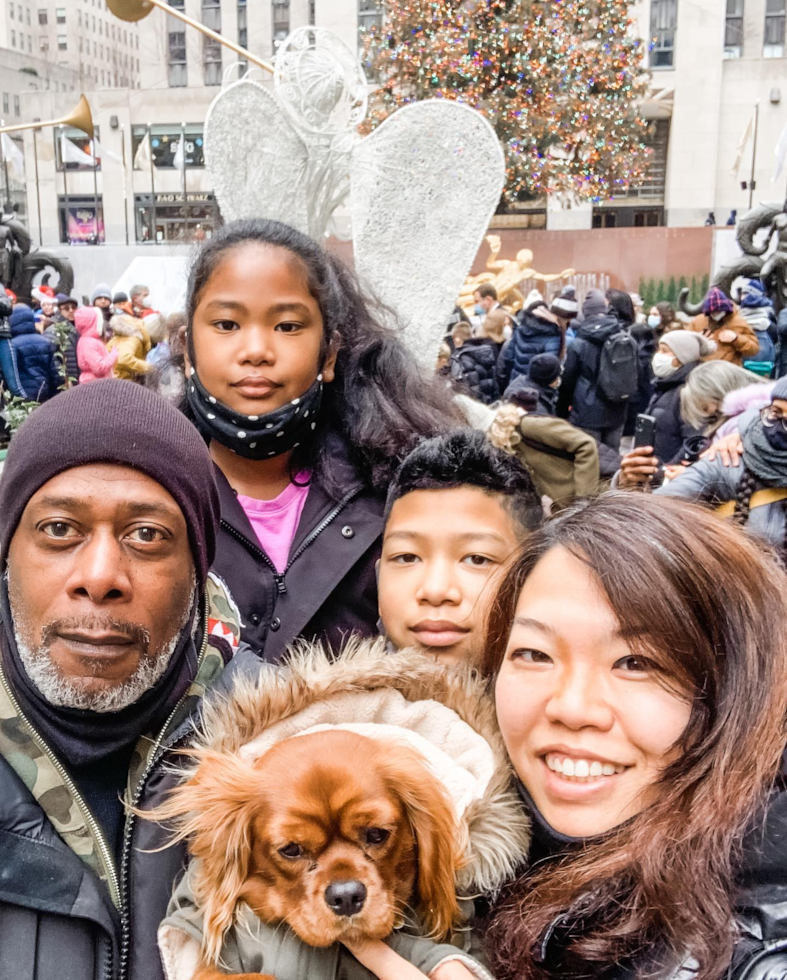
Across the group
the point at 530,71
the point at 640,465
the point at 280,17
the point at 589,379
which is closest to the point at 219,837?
the point at 640,465

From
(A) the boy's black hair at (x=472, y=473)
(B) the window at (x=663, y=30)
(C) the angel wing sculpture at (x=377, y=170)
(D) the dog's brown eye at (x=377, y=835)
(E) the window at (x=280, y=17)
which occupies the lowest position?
(D) the dog's brown eye at (x=377, y=835)

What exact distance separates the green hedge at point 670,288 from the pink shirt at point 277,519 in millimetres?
20058

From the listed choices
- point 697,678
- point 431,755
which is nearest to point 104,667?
point 431,755

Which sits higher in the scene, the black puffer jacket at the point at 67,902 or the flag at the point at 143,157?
the flag at the point at 143,157

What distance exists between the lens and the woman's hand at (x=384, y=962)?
123cm

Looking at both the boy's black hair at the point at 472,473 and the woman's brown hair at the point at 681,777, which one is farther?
the boy's black hair at the point at 472,473

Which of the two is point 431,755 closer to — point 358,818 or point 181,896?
point 358,818

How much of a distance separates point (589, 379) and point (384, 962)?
747cm

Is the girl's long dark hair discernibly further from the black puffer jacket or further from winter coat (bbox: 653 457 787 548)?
winter coat (bbox: 653 457 787 548)

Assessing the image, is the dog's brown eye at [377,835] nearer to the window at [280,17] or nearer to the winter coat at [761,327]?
the winter coat at [761,327]

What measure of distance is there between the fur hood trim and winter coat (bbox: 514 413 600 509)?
11.2 ft

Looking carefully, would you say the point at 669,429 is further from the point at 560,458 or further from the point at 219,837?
the point at 219,837

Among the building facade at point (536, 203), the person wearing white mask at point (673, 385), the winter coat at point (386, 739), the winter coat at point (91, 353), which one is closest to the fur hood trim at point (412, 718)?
the winter coat at point (386, 739)

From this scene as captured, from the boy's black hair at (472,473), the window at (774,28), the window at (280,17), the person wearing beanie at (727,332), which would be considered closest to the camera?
the boy's black hair at (472,473)
